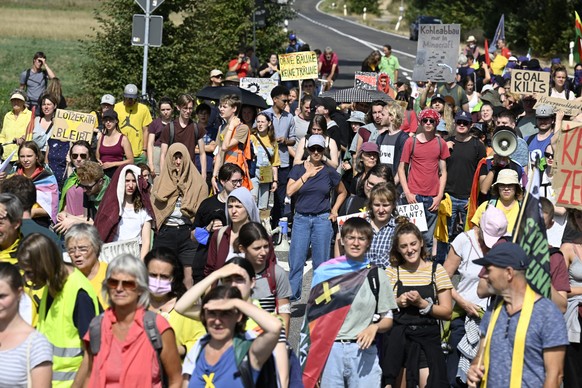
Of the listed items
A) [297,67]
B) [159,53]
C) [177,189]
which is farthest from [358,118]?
[159,53]

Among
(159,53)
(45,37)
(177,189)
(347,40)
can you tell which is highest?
(347,40)

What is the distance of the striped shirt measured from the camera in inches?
234

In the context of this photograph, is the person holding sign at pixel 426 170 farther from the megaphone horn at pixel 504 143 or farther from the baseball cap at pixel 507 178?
the baseball cap at pixel 507 178

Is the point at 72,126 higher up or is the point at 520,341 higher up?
the point at 72,126

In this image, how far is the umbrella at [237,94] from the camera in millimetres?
15598

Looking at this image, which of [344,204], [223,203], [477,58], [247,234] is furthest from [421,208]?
[477,58]

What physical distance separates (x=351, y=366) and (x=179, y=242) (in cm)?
363


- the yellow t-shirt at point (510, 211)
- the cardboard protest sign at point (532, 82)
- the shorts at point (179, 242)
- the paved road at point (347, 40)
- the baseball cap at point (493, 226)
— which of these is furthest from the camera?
the paved road at point (347, 40)

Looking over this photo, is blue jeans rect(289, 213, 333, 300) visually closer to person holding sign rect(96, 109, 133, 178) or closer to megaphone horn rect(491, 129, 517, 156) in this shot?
megaphone horn rect(491, 129, 517, 156)

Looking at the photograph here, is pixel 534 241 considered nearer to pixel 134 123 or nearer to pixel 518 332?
pixel 518 332

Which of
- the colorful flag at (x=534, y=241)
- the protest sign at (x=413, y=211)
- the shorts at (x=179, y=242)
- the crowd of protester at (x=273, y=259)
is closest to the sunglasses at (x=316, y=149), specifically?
the crowd of protester at (x=273, y=259)

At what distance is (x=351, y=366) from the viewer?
780 cm

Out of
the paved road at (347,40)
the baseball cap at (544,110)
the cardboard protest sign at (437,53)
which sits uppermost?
the paved road at (347,40)

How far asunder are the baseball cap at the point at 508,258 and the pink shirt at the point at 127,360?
5.89 feet
